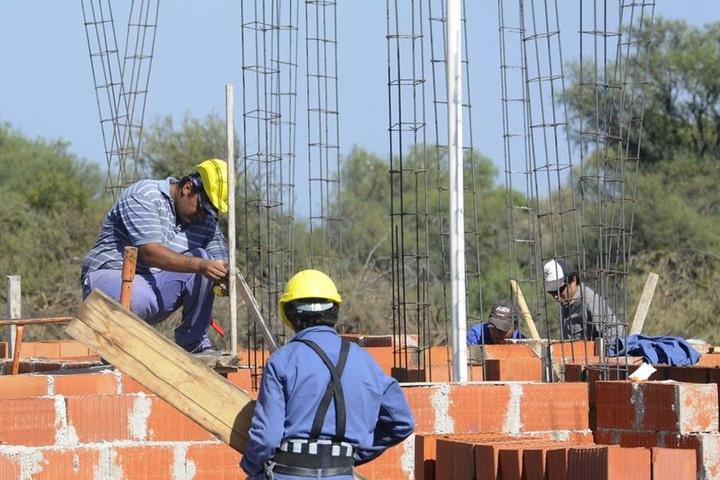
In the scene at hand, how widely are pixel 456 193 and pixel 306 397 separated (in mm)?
2600

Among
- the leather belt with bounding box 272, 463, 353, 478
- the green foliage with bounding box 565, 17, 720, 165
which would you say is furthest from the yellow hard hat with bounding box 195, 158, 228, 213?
the green foliage with bounding box 565, 17, 720, 165

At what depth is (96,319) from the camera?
4.95m

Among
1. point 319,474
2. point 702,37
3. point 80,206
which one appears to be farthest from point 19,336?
point 702,37

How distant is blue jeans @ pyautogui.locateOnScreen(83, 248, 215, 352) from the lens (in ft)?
26.2

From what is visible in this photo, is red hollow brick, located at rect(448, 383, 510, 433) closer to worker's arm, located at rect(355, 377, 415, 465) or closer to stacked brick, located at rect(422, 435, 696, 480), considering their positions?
stacked brick, located at rect(422, 435, 696, 480)

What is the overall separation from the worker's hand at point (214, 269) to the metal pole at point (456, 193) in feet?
3.99

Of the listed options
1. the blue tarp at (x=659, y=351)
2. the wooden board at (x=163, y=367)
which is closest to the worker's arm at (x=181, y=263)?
the blue tarp at (x=659, y=351)

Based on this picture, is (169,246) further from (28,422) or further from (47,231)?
(47,231)

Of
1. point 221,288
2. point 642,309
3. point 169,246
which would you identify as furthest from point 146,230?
point 642,309

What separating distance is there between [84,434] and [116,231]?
224 centimetres

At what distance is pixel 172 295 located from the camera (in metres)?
8.18

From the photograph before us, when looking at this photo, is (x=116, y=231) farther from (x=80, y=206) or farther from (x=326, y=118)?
(x=80, y=206)

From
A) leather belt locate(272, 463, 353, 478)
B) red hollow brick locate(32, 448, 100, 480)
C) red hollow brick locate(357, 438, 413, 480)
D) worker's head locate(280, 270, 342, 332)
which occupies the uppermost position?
worker's head locate(280, 270, 342, 332)

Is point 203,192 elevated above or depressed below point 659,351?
above
